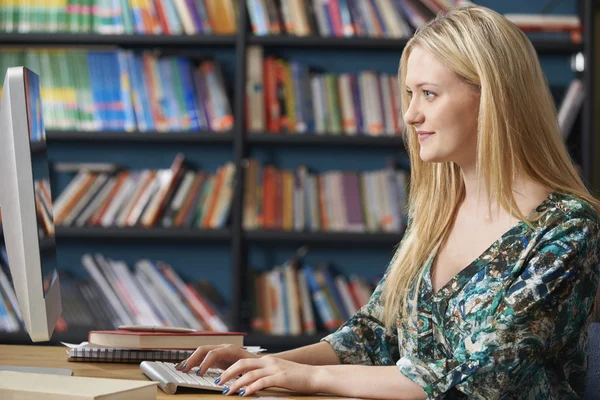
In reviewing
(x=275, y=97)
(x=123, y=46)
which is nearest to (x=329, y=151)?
(x=275, y=97)

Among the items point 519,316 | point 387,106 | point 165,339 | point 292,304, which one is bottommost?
point 292,304

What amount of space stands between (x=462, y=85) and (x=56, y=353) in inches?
35.7

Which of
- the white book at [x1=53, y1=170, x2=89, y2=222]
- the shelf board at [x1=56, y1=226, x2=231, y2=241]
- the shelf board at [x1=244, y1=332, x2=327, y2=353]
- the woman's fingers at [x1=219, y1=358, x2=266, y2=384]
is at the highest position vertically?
the white book at [x1=53, y1=170, x2=89, y2=222]

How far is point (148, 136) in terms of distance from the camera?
3248 millimetres

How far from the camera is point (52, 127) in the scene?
3.29 m

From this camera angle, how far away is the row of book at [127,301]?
3.24m

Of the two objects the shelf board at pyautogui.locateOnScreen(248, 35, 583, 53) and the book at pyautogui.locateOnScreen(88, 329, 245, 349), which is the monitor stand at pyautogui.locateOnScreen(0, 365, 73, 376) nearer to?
the book at pyautogui.locateOnScreen(88, 329, 245, 349)

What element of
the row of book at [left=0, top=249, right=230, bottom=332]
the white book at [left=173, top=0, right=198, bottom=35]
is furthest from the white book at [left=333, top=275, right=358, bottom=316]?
the white book at [left=173, top=0, right=198, bottom=35]

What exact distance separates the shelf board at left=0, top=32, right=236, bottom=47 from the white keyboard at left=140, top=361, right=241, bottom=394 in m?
2.03

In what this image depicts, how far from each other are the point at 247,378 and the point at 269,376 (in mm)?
32

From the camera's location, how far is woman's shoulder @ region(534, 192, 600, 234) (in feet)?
4.33

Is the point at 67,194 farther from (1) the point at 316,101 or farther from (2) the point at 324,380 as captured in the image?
(2) the point at 324,380

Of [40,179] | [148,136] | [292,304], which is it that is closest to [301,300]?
[292,304]

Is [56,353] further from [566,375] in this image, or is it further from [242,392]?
[566,375]
